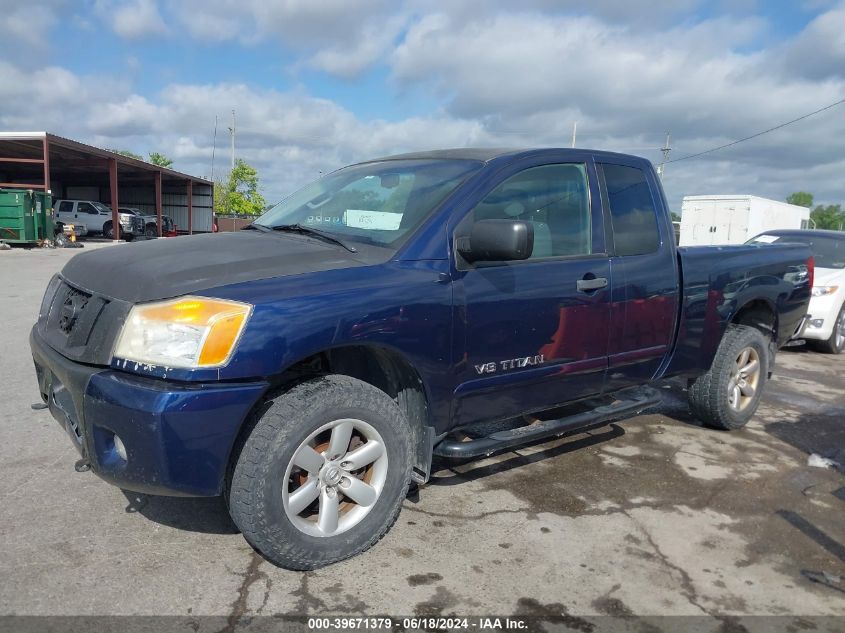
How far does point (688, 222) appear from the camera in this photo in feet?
74.2

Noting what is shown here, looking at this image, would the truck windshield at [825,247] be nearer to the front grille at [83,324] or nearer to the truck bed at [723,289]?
the truck bed at [723,289]

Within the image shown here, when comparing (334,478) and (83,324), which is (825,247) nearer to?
(334,478)

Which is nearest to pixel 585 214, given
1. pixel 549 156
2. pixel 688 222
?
pixel 549 156

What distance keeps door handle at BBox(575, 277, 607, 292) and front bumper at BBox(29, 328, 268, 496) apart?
178 centimetres

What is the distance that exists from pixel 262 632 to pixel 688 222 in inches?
904

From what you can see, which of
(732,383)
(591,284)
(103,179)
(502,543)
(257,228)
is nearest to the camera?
(502,543)

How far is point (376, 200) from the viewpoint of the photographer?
3.51 m

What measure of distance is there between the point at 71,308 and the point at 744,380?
4478 mm

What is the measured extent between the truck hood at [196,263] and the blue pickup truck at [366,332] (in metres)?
0.02

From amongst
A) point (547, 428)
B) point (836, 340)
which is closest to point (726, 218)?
point (836, 340)

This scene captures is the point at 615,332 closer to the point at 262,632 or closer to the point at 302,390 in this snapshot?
the point at 302,390

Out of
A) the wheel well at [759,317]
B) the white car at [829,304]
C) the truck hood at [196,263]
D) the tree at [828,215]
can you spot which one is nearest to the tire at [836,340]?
the white car at [829,304]

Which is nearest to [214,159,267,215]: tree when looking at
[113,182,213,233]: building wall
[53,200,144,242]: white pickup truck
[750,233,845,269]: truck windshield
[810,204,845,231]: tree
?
[113,182,213,233]: building wall

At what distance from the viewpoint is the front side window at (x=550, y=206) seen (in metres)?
3.37
